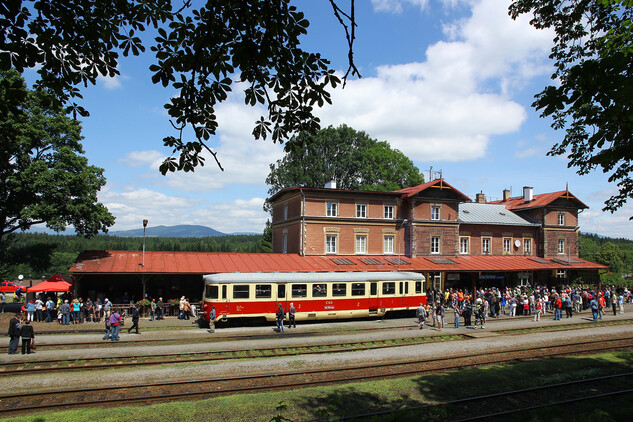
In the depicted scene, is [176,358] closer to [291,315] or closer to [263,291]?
[291,315]

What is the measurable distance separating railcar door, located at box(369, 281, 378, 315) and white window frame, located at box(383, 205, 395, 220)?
42.6 ft

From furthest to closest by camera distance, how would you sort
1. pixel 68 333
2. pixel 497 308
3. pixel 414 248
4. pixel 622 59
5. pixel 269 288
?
pixel 414 248, pixel 497 308, pixel 269 288, pixel 68 333, pixel 622 59

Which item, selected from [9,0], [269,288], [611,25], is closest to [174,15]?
[9,0]

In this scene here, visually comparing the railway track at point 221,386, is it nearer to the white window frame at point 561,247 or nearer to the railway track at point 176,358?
the railway track at point 176,358

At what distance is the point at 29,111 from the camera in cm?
3017

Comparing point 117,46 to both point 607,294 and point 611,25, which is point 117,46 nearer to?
point 611,25

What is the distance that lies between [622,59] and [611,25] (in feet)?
23.3

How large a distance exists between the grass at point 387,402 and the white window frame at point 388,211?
24.7 m

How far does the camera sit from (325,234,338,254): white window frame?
124 feet

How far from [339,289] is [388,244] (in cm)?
1400

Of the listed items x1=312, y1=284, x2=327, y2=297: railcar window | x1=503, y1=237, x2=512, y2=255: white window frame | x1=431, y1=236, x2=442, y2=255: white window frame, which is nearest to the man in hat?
x1=312, y1=284, x2=327, y2=297: railcar window

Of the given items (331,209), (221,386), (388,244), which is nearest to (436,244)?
(388,244)

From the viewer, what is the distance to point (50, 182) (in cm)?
2878

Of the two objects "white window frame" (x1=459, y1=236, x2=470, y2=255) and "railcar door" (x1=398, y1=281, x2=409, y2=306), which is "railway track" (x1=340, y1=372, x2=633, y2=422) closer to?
"railcar door" (x1=398, y1=281, x2=409, y2=306)
